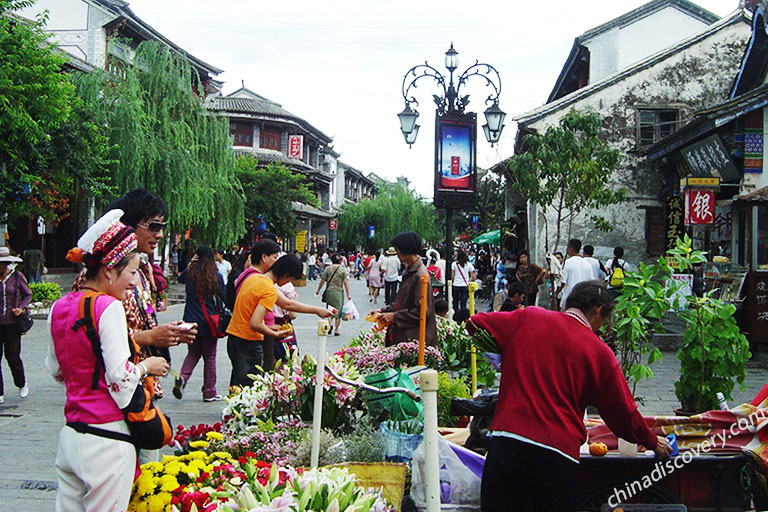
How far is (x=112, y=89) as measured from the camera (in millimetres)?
17453

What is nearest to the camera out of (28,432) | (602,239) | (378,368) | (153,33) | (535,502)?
(535,502)

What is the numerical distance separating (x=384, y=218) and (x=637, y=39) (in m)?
32.7

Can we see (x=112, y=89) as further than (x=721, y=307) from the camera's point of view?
Yes

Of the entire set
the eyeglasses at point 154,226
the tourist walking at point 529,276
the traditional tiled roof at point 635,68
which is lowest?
the tourist walking at point 529,276

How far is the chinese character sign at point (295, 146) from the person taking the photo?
4625 centimetres

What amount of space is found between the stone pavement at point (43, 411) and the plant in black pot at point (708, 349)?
85.5 inches

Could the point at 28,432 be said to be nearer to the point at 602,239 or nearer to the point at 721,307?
the point at 721,307

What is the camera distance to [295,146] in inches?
1829

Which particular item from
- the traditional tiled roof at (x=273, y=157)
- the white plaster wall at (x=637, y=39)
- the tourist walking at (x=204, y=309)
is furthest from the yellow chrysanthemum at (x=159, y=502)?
the traditional tiled roof at (x=273, y=157)

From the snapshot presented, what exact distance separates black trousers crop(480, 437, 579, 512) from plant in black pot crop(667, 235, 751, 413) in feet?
8.84

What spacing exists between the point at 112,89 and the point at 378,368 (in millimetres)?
14764

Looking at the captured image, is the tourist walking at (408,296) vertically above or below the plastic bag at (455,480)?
above

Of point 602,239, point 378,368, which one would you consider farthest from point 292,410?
point 602,239

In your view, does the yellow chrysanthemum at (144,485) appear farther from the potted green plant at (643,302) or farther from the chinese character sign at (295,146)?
the chinese character sign at (295,146)
